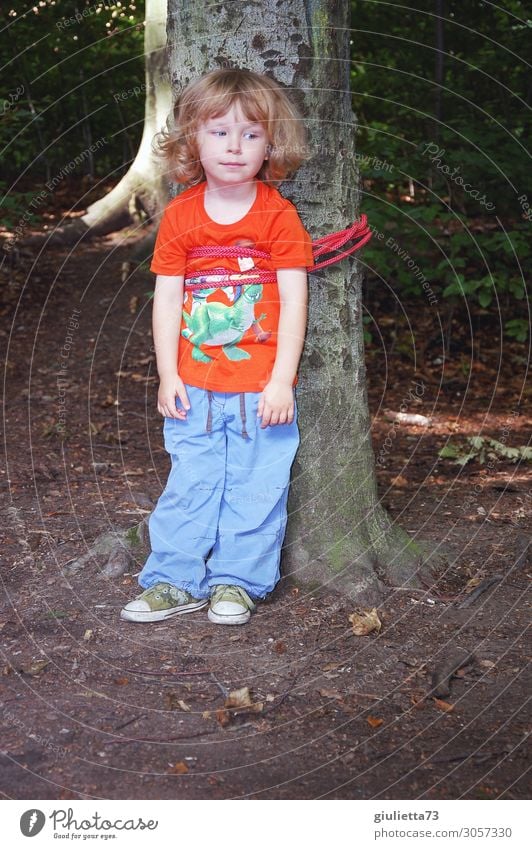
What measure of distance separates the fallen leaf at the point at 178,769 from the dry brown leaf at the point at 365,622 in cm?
95

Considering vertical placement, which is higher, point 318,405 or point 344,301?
point 344,301

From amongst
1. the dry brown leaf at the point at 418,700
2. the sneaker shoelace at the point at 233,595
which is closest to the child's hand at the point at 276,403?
the sneaker shoelace at the point at 233,595

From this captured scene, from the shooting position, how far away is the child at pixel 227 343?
10.2 ft

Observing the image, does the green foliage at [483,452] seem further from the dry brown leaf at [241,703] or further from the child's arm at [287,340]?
the dry brown leaf at [241,703]

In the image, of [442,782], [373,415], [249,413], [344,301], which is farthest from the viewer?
[373,415]

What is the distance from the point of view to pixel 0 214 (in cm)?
841

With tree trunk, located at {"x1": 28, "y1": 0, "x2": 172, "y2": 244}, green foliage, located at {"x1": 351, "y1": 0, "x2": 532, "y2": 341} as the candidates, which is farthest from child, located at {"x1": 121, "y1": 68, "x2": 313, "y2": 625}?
tree trunk, located at {"x1": 28, "y1": 0, "x2": 172, "y2": 244}

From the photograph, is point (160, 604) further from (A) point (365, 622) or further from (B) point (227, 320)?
(B) point (227, 320)

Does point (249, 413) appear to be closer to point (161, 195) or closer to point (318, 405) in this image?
point (318, 405)

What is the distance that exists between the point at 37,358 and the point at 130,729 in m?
4.76

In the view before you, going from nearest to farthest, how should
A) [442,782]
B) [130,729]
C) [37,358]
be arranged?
[442,782], [130,729], [37,358]

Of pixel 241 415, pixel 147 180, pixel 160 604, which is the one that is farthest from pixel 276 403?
pixel 147 180

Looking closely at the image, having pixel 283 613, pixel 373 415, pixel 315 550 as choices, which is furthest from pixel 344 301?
pixel 373 415

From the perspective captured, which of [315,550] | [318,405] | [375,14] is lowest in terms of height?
[315,550]
